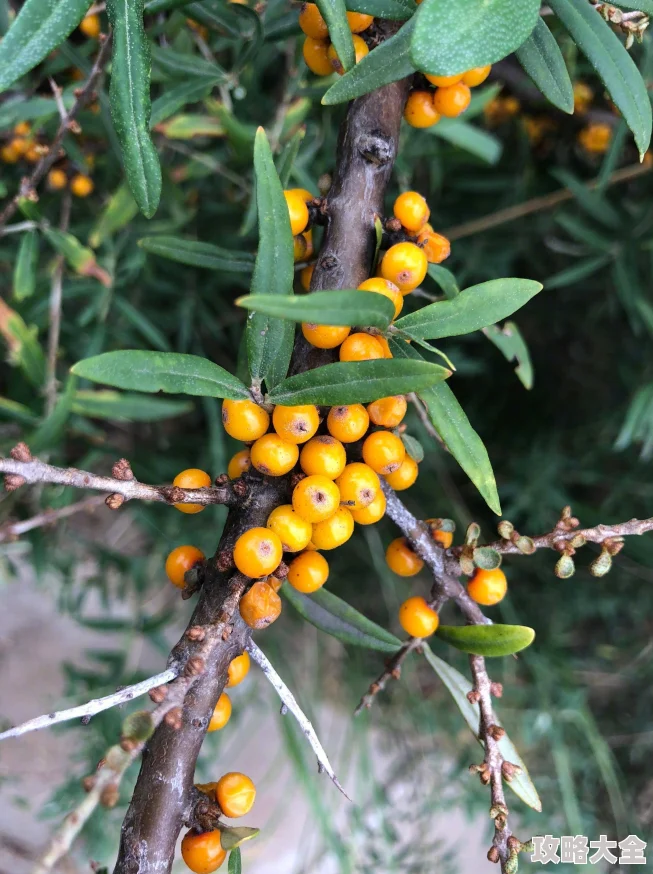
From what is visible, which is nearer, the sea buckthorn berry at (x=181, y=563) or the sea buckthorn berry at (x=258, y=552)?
the sea buckthorn berry at (x=258, y=552)

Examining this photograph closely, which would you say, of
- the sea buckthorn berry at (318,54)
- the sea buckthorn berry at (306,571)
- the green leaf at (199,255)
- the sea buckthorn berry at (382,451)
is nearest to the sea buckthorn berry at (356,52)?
the sea buckthorn berry at (318,54)

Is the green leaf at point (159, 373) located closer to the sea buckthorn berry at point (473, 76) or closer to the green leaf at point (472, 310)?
the green leaf at point (472, 310)

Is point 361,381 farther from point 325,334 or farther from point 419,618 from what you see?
point 419,618

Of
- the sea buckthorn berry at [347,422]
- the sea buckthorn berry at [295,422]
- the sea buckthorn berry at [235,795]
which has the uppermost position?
the sea buckthorn berry at [295,422]

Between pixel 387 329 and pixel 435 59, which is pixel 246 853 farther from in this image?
pixel 435 59

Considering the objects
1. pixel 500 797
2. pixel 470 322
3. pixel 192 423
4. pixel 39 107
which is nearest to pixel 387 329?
pixel 470 322

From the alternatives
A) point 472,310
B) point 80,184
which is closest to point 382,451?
point 472,310
